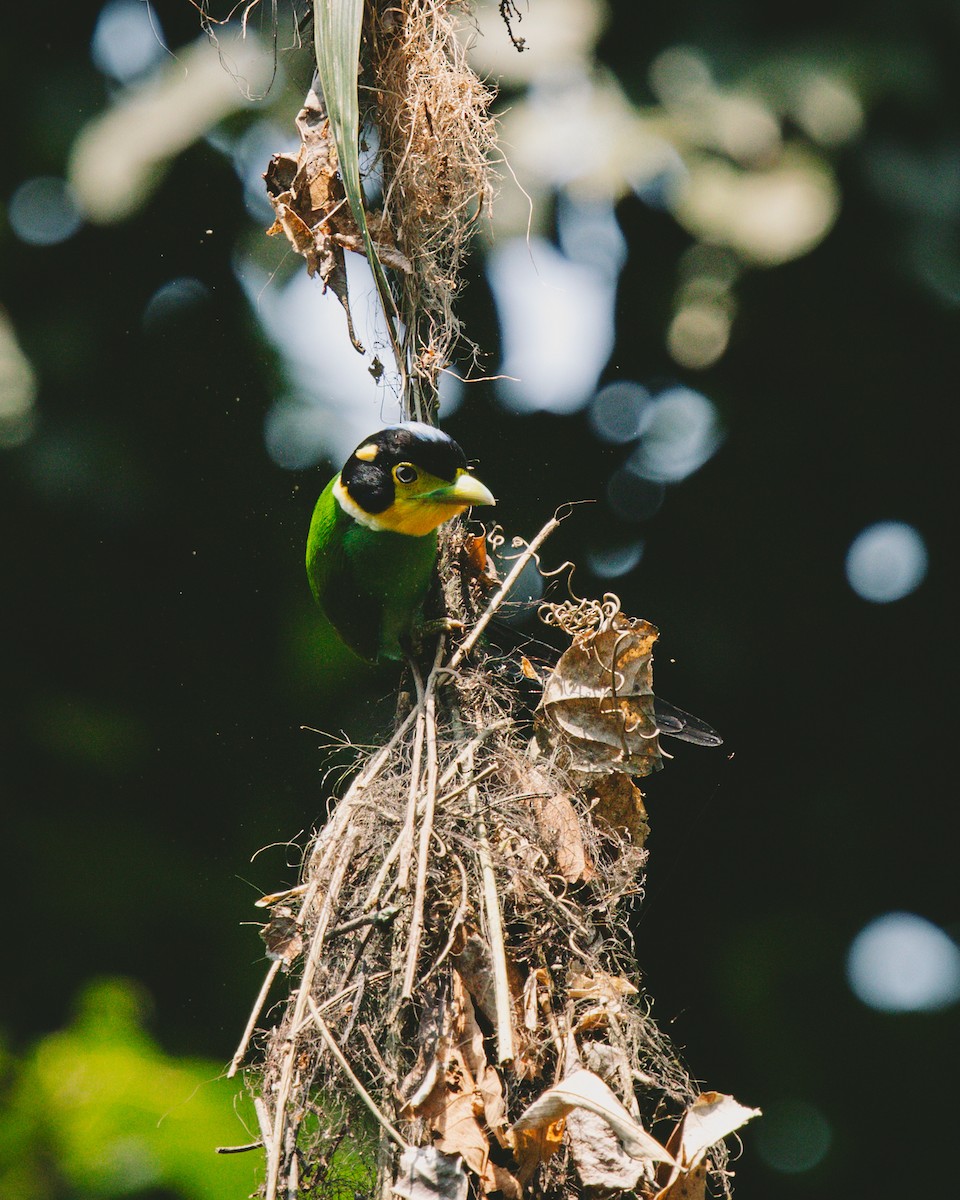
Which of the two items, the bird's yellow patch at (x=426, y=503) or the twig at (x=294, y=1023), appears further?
the bird's yellow patch at (x=426, y=503)

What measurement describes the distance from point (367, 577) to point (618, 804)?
623 millimetres

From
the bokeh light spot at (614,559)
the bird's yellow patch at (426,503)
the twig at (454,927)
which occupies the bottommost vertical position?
the twig at (454,927)

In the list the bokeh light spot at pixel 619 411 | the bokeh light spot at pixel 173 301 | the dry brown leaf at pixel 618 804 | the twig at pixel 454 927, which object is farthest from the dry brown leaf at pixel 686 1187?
the bokeh light spot at pixel 173 301

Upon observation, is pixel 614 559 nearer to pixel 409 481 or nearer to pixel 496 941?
pixel 409 481

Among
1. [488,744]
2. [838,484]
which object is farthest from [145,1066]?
[838,484]

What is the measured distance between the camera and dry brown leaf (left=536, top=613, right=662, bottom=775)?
1473 mm

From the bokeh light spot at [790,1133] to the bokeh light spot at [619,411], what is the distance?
1.57m

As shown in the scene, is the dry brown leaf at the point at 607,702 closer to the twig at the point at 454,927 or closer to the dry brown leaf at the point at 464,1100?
the twig at the point at 454,927

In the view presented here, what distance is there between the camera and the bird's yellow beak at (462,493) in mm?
1551

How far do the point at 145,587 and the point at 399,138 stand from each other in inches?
53.9

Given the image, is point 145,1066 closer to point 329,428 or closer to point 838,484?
point 329,428

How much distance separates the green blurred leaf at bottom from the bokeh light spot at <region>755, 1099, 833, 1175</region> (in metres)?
1.13

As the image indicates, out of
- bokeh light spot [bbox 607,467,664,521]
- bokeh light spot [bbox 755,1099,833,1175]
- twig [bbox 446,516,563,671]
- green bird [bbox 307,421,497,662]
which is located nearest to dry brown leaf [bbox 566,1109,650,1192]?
twig [bbox 446,516,563,671]

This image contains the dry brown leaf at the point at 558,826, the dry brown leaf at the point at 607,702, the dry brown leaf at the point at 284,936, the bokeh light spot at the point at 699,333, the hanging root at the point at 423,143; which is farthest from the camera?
the bokeh light spot at the point at 699,333
